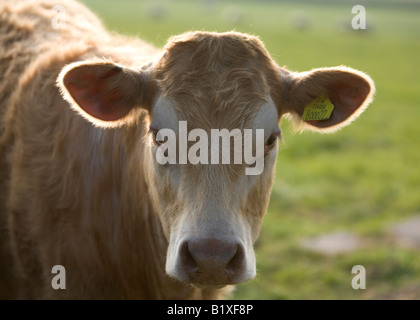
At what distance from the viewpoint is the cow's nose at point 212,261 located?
354cm

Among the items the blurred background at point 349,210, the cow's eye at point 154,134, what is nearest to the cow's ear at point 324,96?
the blurred background at point 349,210

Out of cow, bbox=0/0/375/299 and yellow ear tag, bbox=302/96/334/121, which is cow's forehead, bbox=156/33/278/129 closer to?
cow, bbox=0/0/375/299

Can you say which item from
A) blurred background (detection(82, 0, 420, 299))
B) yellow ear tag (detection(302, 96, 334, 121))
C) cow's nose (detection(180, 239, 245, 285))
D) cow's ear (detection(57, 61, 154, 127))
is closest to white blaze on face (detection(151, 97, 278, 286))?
cow's nose (detection(180, 239, 245, 285))

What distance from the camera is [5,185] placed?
495 cm

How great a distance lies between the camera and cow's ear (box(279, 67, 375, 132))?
4.32 metres

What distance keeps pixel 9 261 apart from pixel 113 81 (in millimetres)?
1642

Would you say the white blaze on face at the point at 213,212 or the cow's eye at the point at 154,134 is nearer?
the white blaze on face at the point at 213,212

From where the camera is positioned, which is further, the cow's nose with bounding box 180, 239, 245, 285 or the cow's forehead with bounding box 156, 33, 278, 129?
the cow's forehead with bounding box 156, 33, 278, 129

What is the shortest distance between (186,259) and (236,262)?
0.27 m

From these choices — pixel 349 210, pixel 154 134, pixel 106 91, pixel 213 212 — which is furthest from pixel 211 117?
pixel 349 210

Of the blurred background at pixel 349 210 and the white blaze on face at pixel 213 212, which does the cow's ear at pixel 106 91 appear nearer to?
Result: the white blaze on face at pixel 213 212

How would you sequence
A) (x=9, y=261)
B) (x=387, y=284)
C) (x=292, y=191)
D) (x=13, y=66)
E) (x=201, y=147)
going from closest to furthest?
(x=201, y=147) → (x=9, y=261) → (x=13, y=66) → (x=387, y=284) → (x=292, y=191)
